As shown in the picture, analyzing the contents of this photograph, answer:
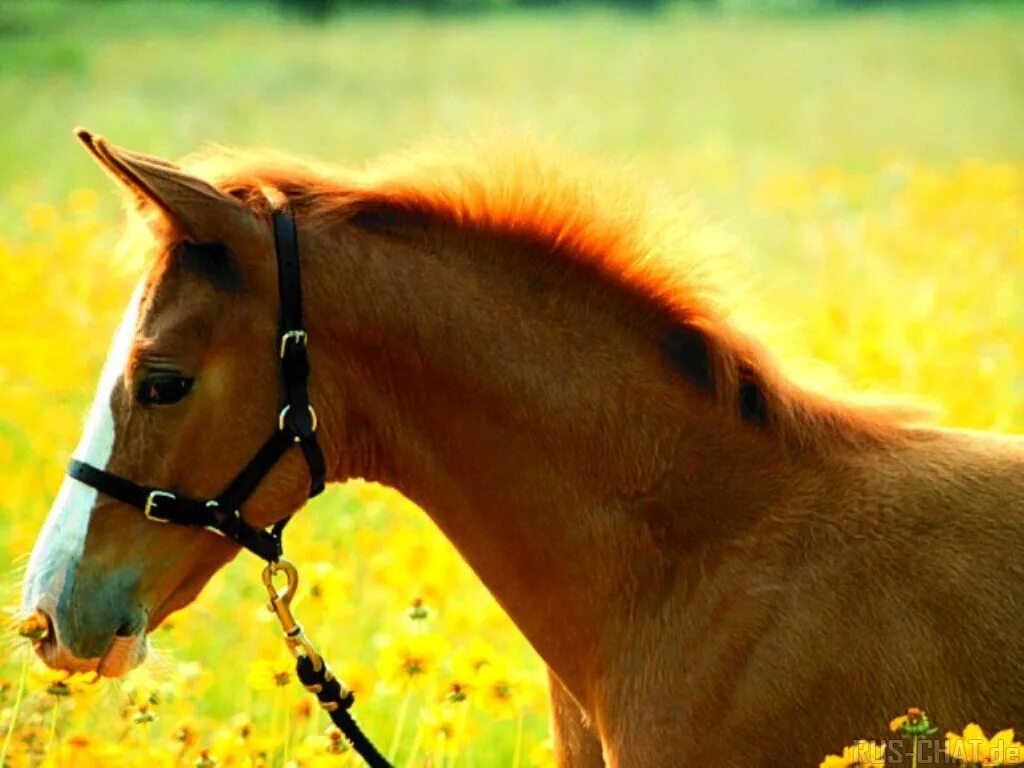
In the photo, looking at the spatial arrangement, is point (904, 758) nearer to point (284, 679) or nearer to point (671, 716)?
point (671, 716)

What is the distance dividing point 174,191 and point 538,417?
965mm

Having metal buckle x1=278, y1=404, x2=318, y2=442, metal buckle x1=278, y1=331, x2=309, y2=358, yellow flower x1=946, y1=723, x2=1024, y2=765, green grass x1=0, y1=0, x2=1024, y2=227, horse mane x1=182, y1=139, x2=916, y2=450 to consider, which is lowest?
green grass x1=0, y1=0, x2=1024, y2=227

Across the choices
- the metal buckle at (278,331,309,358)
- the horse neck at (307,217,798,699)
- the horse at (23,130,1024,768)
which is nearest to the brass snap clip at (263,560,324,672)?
the horse at (23,130,1024,768)

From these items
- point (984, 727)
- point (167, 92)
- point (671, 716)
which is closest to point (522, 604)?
point (671, 716)

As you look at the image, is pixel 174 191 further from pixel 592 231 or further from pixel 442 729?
pixel 442 729


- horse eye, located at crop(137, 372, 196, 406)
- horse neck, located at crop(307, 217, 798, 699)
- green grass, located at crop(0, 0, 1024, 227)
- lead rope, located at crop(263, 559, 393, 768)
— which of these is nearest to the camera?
horse eye, located at crop(137, 372, 196, 406)

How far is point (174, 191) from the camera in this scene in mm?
3189

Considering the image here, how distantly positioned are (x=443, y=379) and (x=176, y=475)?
0.64 m

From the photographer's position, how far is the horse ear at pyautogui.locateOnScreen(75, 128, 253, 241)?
3.11 metres

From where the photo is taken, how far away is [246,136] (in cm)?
1814

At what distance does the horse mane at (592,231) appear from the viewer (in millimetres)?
3398

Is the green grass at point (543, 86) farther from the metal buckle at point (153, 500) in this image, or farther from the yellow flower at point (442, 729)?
the metal buckle at point (153, 500)

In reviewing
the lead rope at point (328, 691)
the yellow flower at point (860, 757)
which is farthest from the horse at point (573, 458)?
the yellow flower at point (860, 757)

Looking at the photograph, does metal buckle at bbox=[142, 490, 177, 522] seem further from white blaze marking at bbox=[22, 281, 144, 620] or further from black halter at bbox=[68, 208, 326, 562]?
white blaze marking at bbox=[22, 281, 144, 620]
